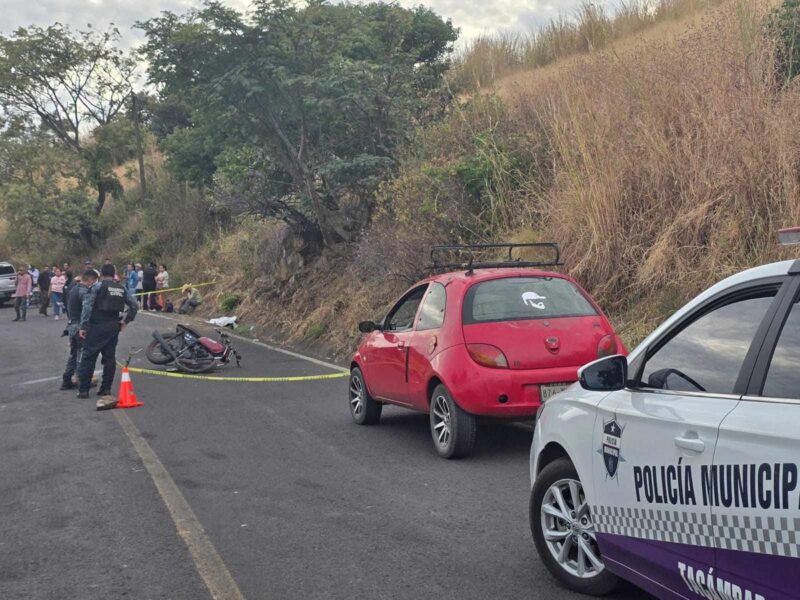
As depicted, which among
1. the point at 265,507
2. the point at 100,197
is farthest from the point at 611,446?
the point at 100,197

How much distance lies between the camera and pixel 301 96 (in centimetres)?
1884

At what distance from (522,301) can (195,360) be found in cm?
869

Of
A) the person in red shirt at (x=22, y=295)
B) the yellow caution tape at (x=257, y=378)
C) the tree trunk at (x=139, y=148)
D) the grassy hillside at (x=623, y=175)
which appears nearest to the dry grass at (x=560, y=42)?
the grassy hillside at (x=623, y=175)

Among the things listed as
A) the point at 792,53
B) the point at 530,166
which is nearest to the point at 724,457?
the point at 792,53

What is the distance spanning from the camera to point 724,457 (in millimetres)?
3145

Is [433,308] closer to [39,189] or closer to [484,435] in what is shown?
[484,435]

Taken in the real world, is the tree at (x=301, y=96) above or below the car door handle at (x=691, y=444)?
above

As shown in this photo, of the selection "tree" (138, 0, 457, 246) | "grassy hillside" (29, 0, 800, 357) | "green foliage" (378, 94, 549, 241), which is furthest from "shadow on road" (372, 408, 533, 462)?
"tree" (138, 0, 457, 246)

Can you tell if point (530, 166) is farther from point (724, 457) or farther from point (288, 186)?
point (724, 457)

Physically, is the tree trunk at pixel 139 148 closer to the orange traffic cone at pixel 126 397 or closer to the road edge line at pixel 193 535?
the orange traffic cone at pixel 126 397

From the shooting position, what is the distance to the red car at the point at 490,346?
7316 mm

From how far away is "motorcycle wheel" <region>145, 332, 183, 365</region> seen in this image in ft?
50.2

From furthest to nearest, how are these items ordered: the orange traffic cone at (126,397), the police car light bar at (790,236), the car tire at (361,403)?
1. the orange traffic cone at (126,397)
2. the car tire at (361,403)
3. the police car light bar at (790,236)

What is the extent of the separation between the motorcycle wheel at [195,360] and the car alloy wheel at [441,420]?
809 centimetres
